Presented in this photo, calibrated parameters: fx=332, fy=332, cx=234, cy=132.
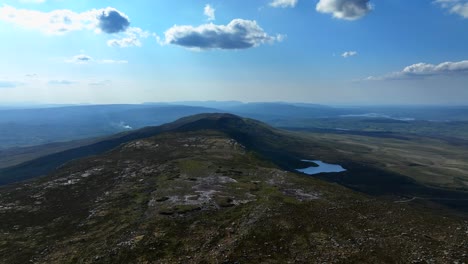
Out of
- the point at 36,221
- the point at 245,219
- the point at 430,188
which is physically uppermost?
the point at 245,219

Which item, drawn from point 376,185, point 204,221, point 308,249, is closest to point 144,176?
point 204,221

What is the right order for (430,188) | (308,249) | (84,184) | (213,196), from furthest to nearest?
1. (430,188)
2. (84,184)
3. (213,196)
4. (308,249)

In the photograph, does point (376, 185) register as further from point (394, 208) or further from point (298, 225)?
point (298, 225)

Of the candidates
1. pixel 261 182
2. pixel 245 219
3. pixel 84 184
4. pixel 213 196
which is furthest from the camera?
pixel 84 184

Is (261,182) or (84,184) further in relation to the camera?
(84,184)

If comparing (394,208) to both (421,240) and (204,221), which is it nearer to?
(421,240)

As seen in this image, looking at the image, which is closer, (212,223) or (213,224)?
(213,224)

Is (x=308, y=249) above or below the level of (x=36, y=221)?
above
